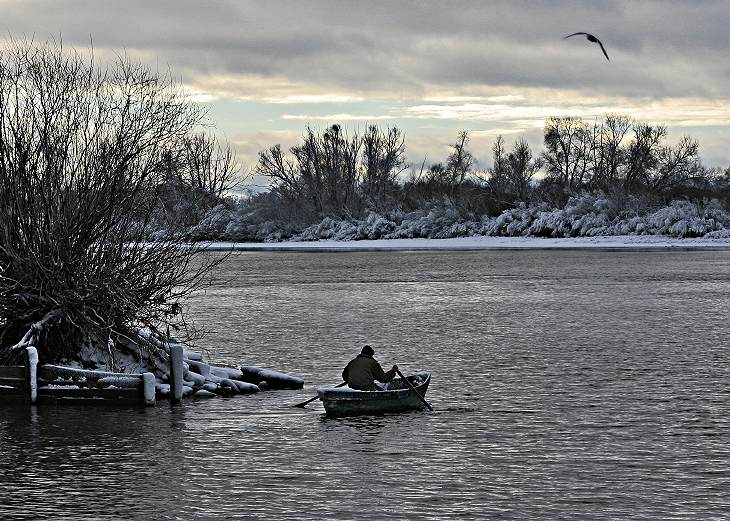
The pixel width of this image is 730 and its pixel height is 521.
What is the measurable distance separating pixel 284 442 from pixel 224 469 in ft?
6.94

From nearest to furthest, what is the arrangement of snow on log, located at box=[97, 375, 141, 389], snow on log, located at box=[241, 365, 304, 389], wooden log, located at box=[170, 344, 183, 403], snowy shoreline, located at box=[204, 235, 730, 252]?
snow on log, located at box=[97, 375, 141, 389], wooden log, located at box=[170, 344, 183, 403], snow on log, located at box=[241, 365, 304, 389], snowy shoreline, located at box=[204, 235, 730, 252]

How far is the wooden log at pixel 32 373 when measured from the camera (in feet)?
73.4

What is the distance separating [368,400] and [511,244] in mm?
89510

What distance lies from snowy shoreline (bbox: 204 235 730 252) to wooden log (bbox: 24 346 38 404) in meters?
72.2

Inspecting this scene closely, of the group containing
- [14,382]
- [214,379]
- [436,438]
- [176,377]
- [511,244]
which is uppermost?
[511,244]

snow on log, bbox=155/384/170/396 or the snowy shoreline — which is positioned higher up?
the snowy shoreline

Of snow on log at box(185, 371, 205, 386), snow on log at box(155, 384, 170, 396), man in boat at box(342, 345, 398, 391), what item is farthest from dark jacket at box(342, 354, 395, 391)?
snow on log at box(185, 371, 205, 386)

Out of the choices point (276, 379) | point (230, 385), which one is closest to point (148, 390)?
point (230, 385)

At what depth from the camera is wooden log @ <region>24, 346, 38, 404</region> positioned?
2238 cm

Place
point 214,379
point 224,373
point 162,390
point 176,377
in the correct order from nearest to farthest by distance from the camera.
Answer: point 176,377
point 162,390
point 214,379
point 224,373

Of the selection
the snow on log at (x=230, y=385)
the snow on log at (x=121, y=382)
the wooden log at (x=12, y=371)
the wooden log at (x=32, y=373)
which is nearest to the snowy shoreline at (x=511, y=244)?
the snow on log at (x=230, y=385)

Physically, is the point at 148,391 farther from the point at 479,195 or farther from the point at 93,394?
the point at 479,195

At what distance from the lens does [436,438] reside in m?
19.0

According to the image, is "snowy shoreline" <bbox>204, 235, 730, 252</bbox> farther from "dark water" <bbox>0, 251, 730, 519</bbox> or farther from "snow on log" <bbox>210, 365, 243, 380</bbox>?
"snow on log" <bbox>210, 365, 243, 380</bbox>
